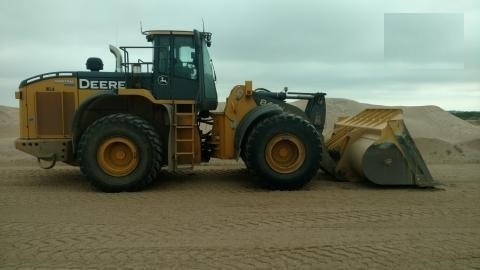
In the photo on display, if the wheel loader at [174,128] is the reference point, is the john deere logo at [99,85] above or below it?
above

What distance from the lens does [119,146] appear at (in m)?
8.35

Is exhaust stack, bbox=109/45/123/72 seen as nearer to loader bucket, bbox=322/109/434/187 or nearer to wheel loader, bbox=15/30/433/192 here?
wheel loader, bbox=15/30/433/192

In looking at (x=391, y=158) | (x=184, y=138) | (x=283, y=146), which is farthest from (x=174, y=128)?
(x=391, y=158)

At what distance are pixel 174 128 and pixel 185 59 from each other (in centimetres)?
126

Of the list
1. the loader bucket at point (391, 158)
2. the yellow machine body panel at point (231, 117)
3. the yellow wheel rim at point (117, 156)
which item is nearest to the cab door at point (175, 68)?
the yellow machine body panel at point (231, 117)

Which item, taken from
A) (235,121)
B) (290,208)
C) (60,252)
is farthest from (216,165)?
(60,252)

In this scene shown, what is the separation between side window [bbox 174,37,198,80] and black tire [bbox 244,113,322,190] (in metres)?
1.52

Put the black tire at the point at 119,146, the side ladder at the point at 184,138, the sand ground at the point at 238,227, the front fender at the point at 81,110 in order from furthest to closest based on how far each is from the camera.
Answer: the side ladder at the point at 184,138, the front fender at the point at 81,110, the black tire at the point at 119,146, the sand ground at the point at 238,227

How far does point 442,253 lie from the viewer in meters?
5.11

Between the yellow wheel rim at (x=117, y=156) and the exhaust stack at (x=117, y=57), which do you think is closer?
the yellow wheel rim at (x=117, y=156)

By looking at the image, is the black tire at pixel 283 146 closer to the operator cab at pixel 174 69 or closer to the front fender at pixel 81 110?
the operator cab at pixel 174 69

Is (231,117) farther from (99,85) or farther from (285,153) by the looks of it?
(99,85)

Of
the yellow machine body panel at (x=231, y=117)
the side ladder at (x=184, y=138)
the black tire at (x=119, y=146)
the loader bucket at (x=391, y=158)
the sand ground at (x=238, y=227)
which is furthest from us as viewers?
the yellow machine body panel at (x=231, y=117)

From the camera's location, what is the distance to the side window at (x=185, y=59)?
8.79 m
